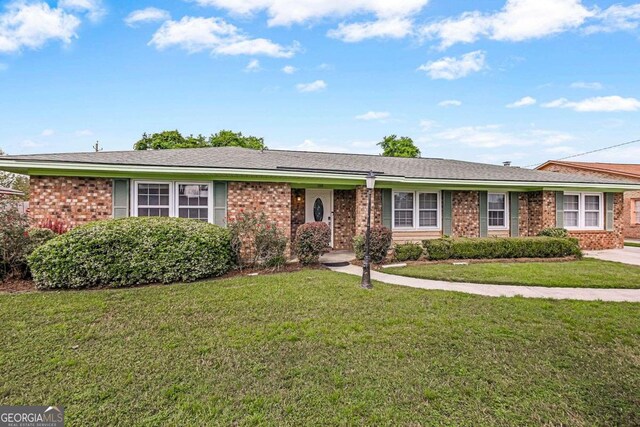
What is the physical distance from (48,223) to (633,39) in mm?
22570

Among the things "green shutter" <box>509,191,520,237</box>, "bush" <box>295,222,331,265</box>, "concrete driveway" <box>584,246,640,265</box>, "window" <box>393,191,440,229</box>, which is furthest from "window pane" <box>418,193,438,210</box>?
"concrete driveway" <box>584,246,640,265</box>

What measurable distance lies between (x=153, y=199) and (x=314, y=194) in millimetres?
5245

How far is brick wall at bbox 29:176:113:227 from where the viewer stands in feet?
25.3

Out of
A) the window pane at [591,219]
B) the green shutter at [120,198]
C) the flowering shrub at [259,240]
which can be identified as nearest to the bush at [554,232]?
the window pane at [591,219]

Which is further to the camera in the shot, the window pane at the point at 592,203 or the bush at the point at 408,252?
the window pane at the point at 592,203

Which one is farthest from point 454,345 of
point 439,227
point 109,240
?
point 439,227

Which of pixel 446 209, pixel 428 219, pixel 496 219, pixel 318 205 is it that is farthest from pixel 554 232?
pixel 318 205

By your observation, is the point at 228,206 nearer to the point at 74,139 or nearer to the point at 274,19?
the point at 274,19

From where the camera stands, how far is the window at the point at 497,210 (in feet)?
37.6

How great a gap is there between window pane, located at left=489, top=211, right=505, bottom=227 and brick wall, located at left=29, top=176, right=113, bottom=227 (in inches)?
501

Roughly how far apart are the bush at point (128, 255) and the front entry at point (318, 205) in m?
4.58

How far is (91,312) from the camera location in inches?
182

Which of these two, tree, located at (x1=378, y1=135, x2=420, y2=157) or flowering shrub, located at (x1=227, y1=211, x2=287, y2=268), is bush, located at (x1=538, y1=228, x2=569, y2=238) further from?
tree, located at (x1=378, y1=135, x2=420, y2=157)

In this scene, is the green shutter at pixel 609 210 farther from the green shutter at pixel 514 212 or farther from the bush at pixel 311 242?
the bush at pixel 311 242
